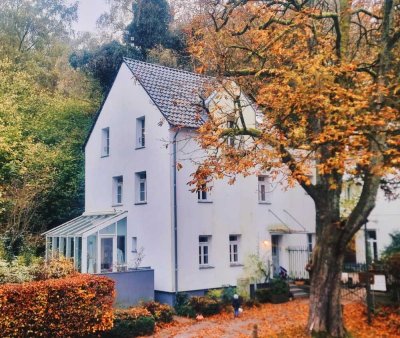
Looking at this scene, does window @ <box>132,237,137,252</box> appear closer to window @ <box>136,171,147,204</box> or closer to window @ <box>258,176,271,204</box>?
window @ <box>136,171,147,204</box>

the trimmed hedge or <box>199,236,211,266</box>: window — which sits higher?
<box>199,236,211,266</box>: window

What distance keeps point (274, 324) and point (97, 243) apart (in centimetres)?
960

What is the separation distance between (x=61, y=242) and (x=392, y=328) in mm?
16840

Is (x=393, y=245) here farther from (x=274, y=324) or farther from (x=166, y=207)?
(x=166, y=207)

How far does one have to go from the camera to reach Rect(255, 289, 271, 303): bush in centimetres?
2245

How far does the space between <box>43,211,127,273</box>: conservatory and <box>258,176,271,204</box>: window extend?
25.4 ft

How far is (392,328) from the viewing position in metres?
16.1

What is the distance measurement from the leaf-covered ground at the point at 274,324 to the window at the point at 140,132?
9.42 metres

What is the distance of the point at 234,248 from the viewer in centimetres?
2338

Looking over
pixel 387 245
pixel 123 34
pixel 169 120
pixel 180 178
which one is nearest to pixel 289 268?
pixel 387 245

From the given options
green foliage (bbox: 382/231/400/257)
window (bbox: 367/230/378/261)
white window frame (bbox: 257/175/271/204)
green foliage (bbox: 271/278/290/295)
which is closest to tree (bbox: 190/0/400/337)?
green foliage (bbox: 271/278/290/295)

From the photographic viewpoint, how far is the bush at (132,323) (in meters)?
16.0

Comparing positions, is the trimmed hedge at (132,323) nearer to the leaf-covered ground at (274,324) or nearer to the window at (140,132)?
the leaf-covered ground at (274,324)

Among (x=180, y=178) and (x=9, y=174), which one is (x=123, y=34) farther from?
(x=180, y=178)
